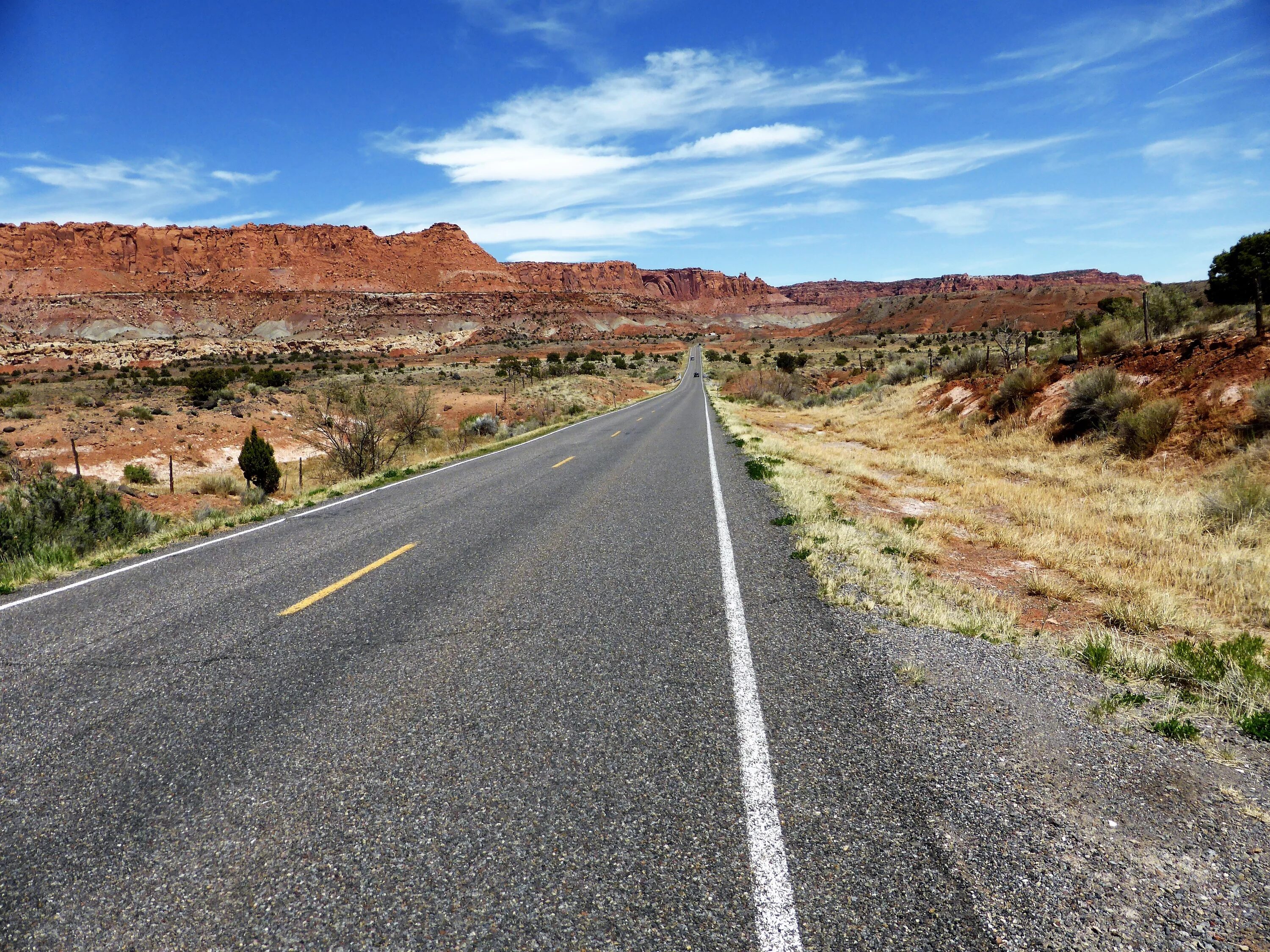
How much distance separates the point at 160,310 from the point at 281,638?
13781 centimetres

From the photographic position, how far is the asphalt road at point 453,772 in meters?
2.40

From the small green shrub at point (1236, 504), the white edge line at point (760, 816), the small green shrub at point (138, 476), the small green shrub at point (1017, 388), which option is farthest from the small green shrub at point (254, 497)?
the small green shrub at point (1017, 388)

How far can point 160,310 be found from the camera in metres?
112

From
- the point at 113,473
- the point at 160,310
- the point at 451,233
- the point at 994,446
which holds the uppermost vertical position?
the point at 451,233

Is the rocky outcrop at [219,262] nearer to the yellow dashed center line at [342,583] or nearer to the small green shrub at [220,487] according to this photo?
the small green shrub at [220,487]

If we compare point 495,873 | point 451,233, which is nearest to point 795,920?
point 495,873

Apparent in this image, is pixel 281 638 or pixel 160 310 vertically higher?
pixel 160 310

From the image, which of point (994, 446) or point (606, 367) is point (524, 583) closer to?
point (994, 446)

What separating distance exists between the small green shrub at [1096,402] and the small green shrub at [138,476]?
84.7ft

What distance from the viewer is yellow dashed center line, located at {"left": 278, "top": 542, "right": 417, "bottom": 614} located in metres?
5.67

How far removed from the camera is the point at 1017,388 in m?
17.9

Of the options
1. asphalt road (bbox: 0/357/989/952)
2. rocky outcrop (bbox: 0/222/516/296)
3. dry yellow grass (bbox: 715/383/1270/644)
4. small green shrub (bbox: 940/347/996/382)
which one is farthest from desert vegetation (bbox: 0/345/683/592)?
Answer: rocky outcrop (bbox: 0/222/516/296)

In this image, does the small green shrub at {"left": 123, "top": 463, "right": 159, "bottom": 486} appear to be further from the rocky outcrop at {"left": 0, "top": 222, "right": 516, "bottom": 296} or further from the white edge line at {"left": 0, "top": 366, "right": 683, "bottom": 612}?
the rocky outcrop at {"left": 0, "top": 222, "right": 516, "bottom": 296}

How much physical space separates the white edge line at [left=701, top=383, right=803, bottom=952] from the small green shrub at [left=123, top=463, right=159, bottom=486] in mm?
21752
